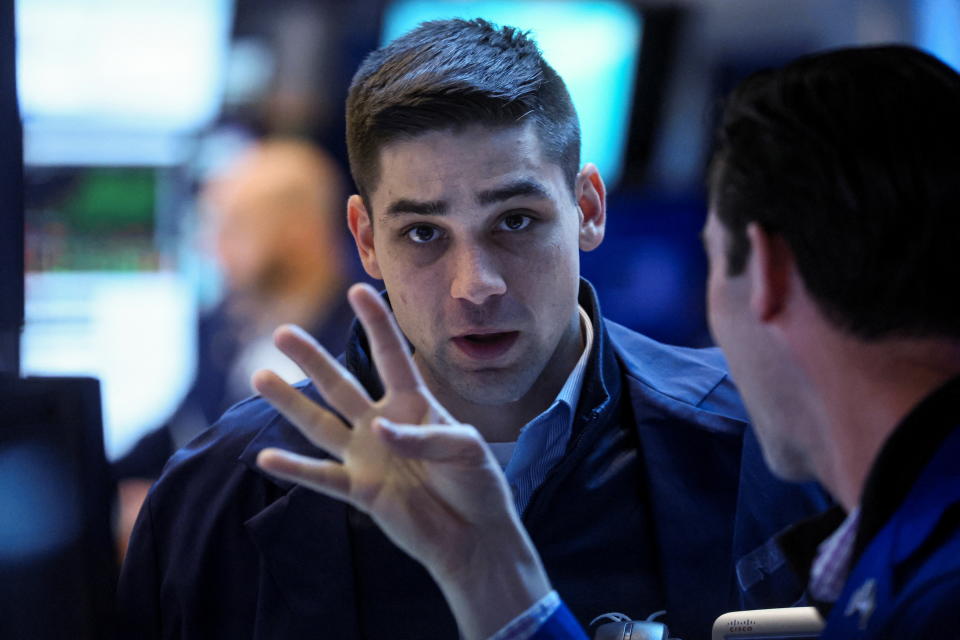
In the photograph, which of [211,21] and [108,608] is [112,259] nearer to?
[211,21]

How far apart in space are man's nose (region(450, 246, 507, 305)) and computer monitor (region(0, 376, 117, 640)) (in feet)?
1.93

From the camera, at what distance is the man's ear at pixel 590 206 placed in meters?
1.98

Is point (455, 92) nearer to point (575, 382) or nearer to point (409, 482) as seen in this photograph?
point (575, 382)

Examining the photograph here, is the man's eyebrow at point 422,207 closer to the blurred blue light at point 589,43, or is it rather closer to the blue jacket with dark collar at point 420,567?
the blue jacket with dark collar at point 420,567

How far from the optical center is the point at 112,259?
4.96 meters

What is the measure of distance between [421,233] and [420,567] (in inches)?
20.1

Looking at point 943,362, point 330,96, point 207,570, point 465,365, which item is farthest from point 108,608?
point 330,96

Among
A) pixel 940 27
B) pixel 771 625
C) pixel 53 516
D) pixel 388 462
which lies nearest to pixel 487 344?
pixel 388 462

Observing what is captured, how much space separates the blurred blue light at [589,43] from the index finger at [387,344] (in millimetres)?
3134

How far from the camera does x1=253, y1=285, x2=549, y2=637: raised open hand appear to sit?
51.8 inches

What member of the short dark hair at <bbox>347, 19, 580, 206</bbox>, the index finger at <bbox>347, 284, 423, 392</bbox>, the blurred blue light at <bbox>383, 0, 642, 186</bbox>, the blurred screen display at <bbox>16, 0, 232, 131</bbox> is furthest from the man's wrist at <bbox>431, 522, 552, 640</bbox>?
the blurred screen display at <bbox>16, 0, 232, 131</bbox>

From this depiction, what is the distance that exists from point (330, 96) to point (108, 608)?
10.7 ft

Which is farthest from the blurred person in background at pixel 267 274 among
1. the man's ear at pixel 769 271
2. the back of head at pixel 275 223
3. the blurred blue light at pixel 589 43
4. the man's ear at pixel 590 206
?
the man's ear at pixel 769 271

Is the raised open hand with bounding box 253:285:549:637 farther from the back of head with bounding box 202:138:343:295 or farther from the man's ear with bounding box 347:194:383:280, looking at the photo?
the back of head with bounding box 202:138:343:295
